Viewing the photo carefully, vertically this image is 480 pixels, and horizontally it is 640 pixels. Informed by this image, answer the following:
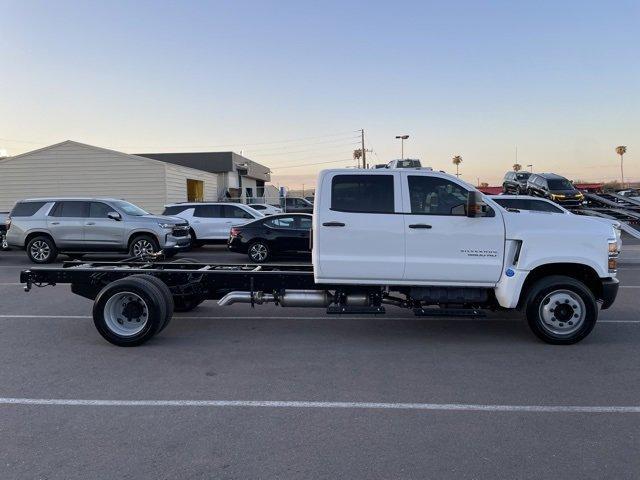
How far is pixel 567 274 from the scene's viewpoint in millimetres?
6688

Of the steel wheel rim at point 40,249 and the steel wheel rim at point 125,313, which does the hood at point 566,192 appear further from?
the steel wheel rim at point 125,313

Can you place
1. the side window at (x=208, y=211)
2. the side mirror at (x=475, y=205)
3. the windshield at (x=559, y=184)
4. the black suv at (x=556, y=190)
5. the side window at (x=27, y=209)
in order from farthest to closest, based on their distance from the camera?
the windshield at (x=559, y=184) → the black suv at (x=556, y=190) → the side window at (x=208, y=211) → the side window at (x=27, y=209) → the side mirror at (x=475, y=205)

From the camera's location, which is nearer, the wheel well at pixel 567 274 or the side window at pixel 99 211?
the wheel well at pixel 567 274

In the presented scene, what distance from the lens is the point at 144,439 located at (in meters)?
3.98

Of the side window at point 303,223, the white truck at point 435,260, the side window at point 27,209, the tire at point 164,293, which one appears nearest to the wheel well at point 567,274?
the white truck at point 435,260

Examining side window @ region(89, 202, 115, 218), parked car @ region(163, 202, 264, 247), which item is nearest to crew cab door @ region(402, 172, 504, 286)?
side window @ region(89, 202, 115, 218)

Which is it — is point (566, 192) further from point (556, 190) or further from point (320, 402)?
point (320, 402)

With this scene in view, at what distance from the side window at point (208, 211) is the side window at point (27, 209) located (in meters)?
4.74

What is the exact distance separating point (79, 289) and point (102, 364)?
5.69 ft

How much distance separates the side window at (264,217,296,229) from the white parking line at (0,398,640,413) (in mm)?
10228

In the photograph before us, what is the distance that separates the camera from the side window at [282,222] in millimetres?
14789

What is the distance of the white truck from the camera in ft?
20.7

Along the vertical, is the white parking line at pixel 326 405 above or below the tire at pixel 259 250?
below

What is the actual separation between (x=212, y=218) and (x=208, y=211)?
344 mm
